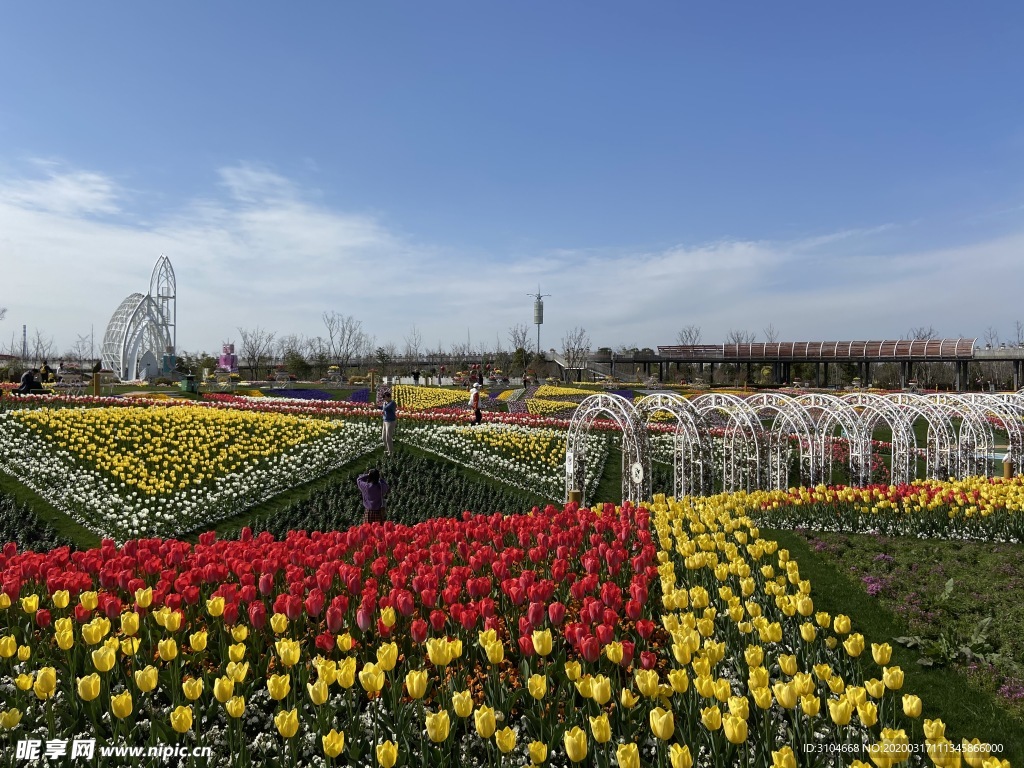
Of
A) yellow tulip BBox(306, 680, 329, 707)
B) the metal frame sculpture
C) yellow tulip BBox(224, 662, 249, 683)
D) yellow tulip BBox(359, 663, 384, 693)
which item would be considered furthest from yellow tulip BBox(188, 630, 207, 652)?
the metal frame sculpture

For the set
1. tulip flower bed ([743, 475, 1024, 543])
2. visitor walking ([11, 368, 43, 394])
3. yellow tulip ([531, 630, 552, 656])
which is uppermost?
visitor walking ([11, 368, 43, 394])

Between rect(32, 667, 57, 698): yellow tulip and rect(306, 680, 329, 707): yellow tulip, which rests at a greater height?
rect(306, 680, 329, 707): yellow tulip

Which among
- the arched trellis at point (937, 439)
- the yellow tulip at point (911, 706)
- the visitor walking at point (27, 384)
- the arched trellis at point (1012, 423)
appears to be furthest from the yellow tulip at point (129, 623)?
the visitor walking at point (27, 384)

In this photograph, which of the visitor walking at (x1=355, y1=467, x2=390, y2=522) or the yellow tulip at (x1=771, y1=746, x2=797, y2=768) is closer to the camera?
the yellow tulip at (x1=771, y1=746, x2=797, y2=768)

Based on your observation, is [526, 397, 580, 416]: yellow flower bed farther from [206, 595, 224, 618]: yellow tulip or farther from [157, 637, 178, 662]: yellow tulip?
[157, 637, 178, 662]: yellow tulip

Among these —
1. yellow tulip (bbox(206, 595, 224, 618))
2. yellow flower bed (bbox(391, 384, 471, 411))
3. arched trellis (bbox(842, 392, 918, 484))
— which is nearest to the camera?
yellow tulip (bbox(206, 595, 224, 618))

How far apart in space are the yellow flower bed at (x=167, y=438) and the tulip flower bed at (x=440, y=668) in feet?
25.5

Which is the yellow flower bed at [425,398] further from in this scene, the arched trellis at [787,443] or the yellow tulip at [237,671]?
the yellow tulip at [237,671]

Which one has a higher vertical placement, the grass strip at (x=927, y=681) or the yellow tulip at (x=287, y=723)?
the yellow tulip at (x=287, y=723)

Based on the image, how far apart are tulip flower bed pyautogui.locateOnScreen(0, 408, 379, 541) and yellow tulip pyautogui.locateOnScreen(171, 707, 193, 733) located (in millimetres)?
8690

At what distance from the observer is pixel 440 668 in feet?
10.8

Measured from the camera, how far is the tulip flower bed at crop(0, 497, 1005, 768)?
2658mm

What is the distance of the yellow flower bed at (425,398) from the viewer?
28.8 meters

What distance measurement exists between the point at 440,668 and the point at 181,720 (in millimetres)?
1203
